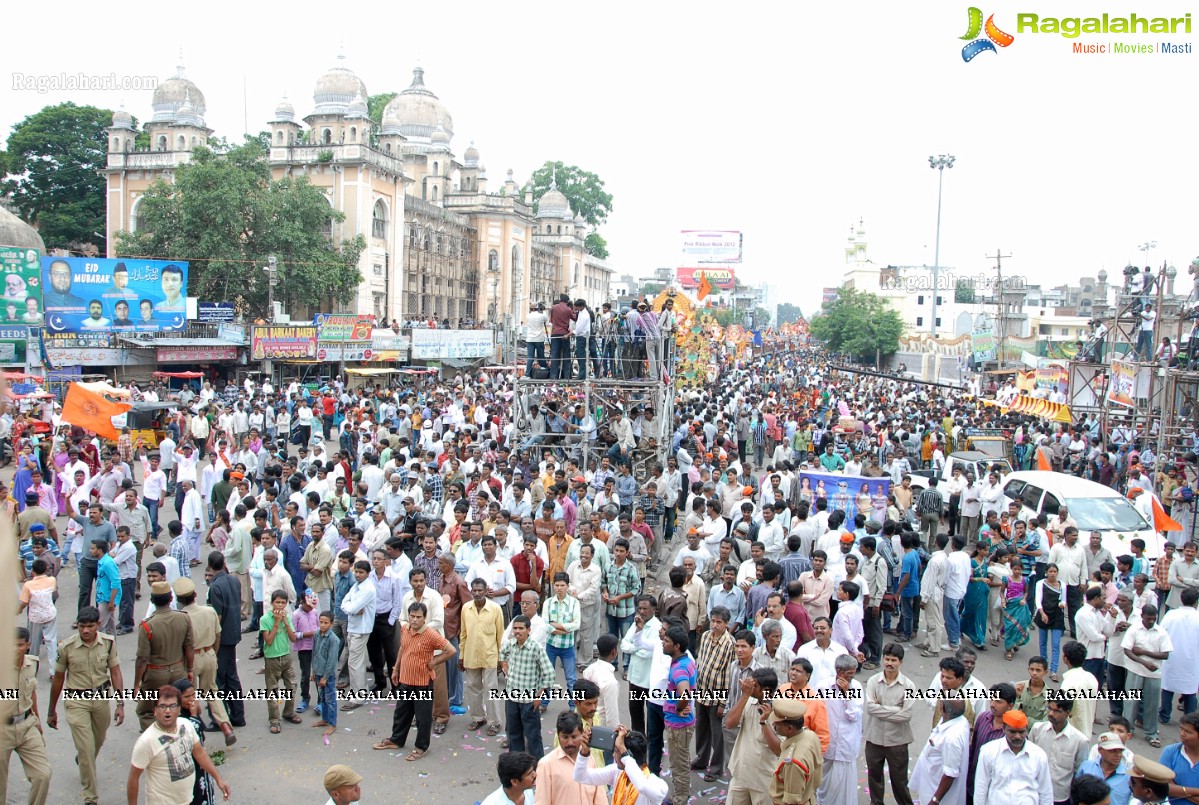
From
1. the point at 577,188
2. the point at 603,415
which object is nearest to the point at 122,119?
the point at 577,188

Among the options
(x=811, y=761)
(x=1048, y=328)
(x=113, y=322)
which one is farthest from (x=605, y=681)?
(x=1048, y=328)

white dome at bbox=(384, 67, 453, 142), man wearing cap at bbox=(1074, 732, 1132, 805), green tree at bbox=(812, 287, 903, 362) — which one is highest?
white dome at bbox=(384, 67, 453, 142)

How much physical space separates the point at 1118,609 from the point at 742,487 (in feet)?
16.3

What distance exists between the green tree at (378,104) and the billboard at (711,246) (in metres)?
29.0

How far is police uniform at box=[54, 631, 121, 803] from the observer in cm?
604

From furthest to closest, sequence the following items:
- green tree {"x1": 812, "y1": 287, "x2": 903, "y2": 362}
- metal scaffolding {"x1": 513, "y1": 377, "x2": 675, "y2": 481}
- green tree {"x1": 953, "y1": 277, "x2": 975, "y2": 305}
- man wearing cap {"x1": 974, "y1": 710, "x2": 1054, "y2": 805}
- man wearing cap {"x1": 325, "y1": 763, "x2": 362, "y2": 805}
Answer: green tree {"x1": 953, "y1": 277, "x2": 975, "y2": 305} → green tree {"x1": 812, "y1": 287, "x2": 903, "y2": 362} → metal scaffolding {"x1": 513, "y1": 377, "x2": 675, "y2": 481} → man wearing cap {"x1": 974, "y1": 710, "x2": 1054, "y2": 805} → man wearing cap {"x1": 325, "y1": 763, "x2": 362, "y2": 805}

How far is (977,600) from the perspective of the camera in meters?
9.30

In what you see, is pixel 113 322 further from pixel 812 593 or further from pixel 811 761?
pixel 811 761

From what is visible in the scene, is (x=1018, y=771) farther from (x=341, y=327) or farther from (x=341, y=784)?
(x=341, y=327)

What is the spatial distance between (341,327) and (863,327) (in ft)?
123

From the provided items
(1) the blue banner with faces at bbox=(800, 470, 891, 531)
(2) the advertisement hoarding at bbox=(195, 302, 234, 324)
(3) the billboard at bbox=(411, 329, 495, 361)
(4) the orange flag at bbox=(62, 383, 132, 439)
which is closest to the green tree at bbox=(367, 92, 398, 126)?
(3) the billboard at bbox=(411, 329, 495, 361)

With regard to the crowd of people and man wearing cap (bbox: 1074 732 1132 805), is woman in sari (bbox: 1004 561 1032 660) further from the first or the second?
man wearing cap (bbox: 1074 732 1132 805)

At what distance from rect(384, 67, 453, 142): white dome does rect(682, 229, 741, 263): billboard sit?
2881cm

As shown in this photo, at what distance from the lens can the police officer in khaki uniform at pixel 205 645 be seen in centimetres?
658
